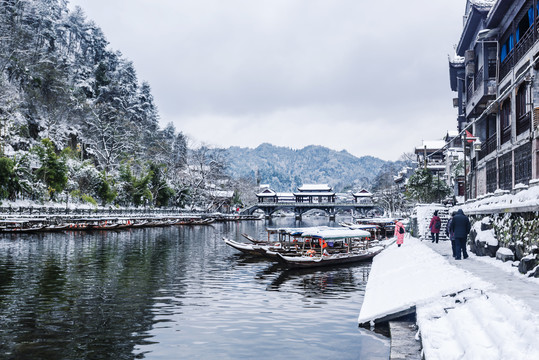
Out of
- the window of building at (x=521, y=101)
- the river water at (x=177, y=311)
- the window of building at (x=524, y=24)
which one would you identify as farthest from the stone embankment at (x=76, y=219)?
the window of building at (x=524, y=24)

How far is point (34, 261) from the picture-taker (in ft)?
90.9

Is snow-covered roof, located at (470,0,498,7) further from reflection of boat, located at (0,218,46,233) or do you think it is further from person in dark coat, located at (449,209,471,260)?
reflection of boat, located at (0,218,46,233)

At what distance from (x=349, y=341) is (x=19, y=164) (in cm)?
5428

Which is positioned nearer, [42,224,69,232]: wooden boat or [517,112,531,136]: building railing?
[517,112,531,136]: building railing

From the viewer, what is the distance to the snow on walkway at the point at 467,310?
7379mm

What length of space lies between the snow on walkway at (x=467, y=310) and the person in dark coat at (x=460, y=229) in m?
1.92

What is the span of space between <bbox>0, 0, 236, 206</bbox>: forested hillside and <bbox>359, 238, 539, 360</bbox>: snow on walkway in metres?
50.5

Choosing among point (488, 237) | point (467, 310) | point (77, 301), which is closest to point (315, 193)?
point (488, 237)

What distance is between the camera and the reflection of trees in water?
1220cm

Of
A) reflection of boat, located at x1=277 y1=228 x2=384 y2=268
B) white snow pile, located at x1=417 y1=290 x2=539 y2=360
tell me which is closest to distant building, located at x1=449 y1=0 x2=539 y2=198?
reflection of boat, located at x1=277 y1=228 x2=384 y2=268

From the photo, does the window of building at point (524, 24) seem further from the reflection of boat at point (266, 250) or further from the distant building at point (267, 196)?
the distant building at point (267, 196)

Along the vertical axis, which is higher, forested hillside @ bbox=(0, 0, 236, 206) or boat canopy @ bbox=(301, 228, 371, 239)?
forested hillside @ bbox=(0, 0, 236, 206)

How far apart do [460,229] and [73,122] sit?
250 feet

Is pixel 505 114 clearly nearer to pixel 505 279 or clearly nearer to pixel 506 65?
pixel 506 65
